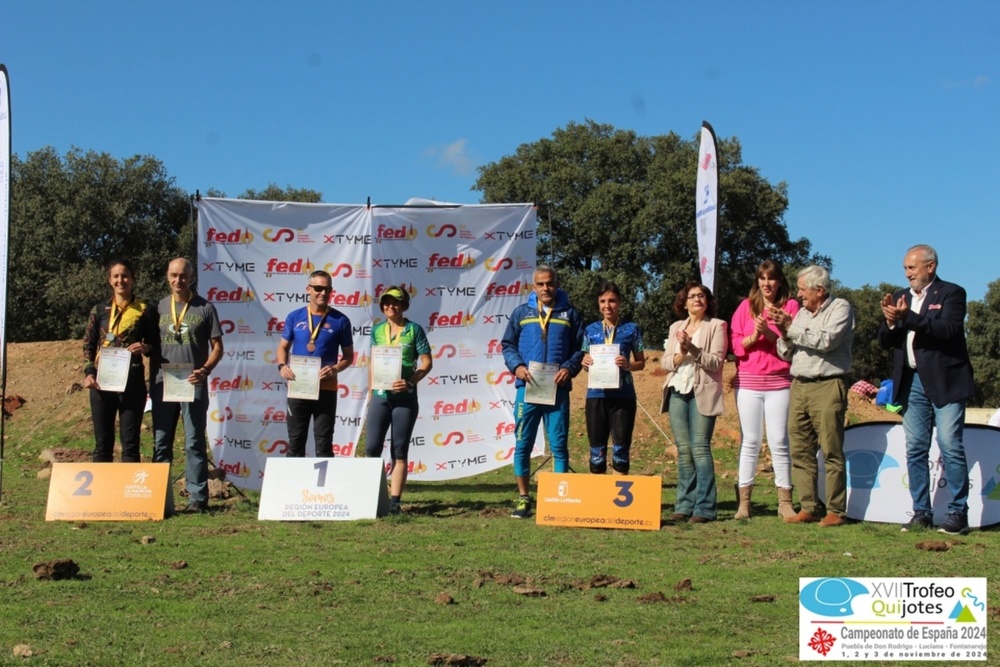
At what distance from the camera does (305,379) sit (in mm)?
9016

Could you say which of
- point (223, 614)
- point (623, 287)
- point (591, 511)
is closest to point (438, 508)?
point (591, 511)

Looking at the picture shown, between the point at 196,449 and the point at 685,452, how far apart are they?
165 inches

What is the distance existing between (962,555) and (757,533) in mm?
1435

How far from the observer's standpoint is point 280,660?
4.21m

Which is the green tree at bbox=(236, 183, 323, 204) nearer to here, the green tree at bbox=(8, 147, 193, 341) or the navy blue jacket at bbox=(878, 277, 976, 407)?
the green tree at bbox=(8, 147, 193, 341)

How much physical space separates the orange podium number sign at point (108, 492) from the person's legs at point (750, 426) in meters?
4.67

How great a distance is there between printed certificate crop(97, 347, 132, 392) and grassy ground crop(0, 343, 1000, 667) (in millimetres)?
1222

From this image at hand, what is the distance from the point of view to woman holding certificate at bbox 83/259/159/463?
888cm

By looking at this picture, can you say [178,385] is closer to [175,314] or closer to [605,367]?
[175,314]

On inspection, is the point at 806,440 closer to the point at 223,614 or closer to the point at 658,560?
the point at 658,560

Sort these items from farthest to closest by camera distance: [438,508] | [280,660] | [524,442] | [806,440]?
[438,508] → [524,442] → [806,440] → [280,660]

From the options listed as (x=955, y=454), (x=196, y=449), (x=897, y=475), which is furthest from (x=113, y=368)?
(x=955, y=454)

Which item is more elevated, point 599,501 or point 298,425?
point 298,425

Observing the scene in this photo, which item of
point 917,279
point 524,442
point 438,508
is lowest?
point 438,508
